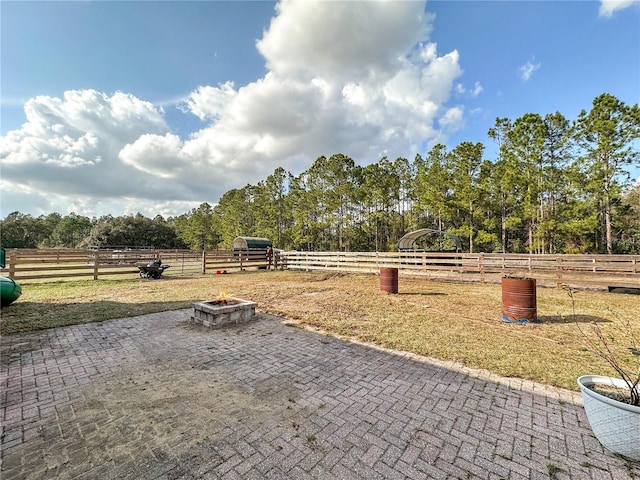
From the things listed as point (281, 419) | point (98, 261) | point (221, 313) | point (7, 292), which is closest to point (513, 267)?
point (221, 313)

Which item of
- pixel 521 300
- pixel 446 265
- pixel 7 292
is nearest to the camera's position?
pixel 521 300

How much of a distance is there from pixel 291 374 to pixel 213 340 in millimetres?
1942

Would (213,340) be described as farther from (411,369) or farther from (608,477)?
(608,477)

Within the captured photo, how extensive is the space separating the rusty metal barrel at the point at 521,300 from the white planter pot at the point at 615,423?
414cm

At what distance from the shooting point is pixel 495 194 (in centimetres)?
2181

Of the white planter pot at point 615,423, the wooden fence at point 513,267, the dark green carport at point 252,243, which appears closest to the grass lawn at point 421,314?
the wooden fence at point 513,267

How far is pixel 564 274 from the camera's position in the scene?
9938 mm

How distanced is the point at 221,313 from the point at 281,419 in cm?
337

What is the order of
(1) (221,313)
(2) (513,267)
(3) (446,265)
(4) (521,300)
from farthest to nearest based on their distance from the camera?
1. (3) (446,265)
2. (2) (513,267)
3. (4) (521,300)
4. (1) (221,313)

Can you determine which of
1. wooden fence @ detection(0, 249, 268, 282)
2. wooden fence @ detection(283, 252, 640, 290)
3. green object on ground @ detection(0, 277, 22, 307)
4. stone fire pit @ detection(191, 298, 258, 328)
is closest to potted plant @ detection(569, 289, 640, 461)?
stone fire pit @ detection(191, 298, 258, 328)

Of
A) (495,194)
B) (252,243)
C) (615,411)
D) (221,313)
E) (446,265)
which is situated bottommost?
(221,313)

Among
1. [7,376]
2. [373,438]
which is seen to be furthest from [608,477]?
[7,376]

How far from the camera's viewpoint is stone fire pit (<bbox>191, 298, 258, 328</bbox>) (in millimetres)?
5413

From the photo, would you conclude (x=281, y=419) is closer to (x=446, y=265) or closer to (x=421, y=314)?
(x=421, y=314)
